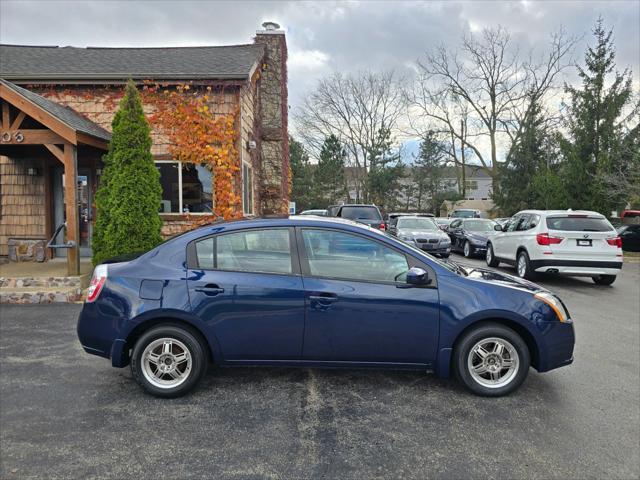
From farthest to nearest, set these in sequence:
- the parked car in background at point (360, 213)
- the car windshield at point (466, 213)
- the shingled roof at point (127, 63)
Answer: the car windshield at point (466, 213) → the parked car in background at point (360, 213) → the shingled roof at point (127, 63)

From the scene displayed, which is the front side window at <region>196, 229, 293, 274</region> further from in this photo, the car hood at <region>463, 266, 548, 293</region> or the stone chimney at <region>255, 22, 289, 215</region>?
the stone chimney at <region>255, 22, 289, 215</region>

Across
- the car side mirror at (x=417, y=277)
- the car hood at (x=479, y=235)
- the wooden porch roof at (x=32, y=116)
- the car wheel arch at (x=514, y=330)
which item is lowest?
the car wheel arch at (x=514, y=330)

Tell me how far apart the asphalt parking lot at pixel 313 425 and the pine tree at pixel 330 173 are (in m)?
42.4

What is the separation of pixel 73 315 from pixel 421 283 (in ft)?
17.8

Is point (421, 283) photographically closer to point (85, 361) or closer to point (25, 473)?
point (25, 473)

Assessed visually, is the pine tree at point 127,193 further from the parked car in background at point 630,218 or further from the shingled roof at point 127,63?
the parked car in background at point 630,218

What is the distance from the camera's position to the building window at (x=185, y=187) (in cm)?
1020

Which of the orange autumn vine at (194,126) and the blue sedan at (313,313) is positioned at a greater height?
the orange autumn vine at (194,126)

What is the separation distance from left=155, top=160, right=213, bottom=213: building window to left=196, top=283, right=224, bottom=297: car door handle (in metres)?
7.15

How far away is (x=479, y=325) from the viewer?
3.63 meters

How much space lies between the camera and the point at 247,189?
38.8 feet

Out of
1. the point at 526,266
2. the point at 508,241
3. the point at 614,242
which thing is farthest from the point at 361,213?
the point at 614,242

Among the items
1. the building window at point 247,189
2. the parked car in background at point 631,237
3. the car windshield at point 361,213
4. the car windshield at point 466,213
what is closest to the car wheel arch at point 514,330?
the building window at point 247,189

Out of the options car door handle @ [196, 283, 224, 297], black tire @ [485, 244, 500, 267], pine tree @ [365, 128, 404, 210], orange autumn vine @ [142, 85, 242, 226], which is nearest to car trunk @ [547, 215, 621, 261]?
black tire @ [485, 244, 500, 267]
